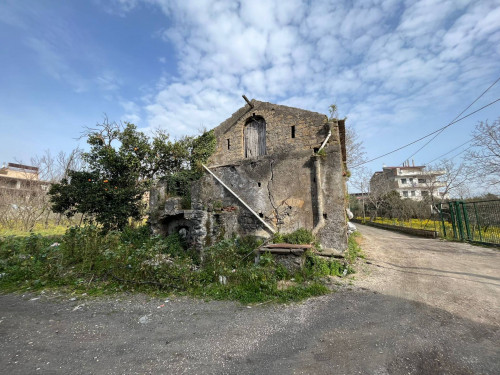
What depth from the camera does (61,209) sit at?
1024cm

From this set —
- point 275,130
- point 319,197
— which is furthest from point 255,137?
point 319,197

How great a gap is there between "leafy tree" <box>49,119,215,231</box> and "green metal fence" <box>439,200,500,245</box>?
12.1 m

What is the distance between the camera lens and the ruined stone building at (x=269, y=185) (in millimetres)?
7242

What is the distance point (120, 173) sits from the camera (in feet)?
36.6

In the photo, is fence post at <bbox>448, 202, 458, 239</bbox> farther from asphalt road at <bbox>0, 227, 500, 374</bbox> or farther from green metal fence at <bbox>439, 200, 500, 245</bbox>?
asphalt road at <bbox>0, 227, 500, 374</bbox>

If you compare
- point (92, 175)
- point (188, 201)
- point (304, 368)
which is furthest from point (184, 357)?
point (92, 175)

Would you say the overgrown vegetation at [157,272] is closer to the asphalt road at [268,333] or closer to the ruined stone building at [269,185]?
the asphalt road at [268,333]

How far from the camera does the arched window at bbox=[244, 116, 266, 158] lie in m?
9.00

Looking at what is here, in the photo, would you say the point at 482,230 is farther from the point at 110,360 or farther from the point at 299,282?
the point at 110,360

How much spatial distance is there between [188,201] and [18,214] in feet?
59.4

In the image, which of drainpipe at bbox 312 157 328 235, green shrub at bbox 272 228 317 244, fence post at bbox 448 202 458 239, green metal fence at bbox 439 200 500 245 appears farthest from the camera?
fence post at bbox 448 202 458 239

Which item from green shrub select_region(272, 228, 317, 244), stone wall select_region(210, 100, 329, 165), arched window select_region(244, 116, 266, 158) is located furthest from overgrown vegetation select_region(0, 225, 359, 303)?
arched window select_region(244, 116, 266, 158)

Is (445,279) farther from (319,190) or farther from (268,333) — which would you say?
(268,333)

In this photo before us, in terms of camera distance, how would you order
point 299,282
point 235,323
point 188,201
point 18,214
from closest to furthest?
point 235,323 → point 299,282 → point 188,201 → point 18,214
